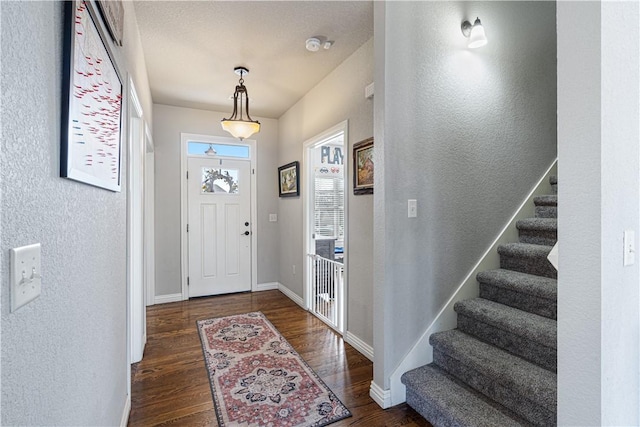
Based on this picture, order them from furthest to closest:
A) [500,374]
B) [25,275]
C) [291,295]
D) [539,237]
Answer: [291,295] → [539,237] → [500,374] → [25,275]

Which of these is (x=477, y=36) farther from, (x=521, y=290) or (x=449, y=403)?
(x=449, y=403)

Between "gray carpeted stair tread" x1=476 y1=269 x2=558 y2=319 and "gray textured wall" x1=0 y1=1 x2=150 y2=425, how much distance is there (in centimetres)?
231

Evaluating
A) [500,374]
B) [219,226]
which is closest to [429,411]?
[500,374]

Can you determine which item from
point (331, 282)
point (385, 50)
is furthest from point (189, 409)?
point (385, 50)

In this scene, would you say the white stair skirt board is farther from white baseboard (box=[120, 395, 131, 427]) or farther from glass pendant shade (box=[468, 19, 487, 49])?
white baseboard (box=[120, 395, 131, 427])

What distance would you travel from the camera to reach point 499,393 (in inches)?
65.9

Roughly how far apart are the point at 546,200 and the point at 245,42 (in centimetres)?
287

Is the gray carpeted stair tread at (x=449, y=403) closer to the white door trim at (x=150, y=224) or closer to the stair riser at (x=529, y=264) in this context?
the stair riser at (x=529, y=264)

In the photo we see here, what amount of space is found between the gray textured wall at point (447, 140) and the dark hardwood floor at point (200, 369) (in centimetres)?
23

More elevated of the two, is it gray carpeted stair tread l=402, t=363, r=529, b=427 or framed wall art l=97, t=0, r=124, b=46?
framed wall art l=97, t=0, r=124, b=46

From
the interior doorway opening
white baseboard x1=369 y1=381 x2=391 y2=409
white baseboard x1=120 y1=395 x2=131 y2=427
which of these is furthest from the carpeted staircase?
white baseboard x1=120 y1=395 x2=131 y2=427

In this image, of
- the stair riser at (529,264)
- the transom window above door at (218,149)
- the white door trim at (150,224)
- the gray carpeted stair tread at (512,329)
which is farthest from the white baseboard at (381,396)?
the transom window above door at (218,149)

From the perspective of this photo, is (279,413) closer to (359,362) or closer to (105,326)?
(359,362)

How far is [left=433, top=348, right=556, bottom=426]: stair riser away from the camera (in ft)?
4.89
